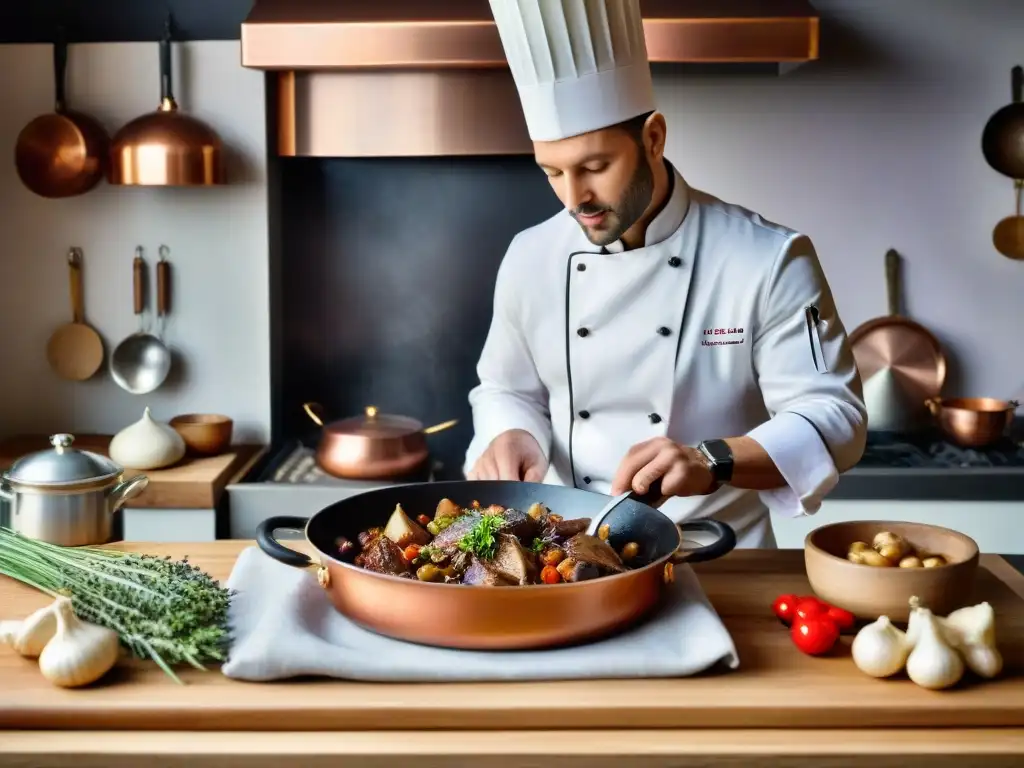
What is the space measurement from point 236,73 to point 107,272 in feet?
2.23

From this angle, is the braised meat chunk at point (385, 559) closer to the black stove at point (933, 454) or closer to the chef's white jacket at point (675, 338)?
the chef's white jacket at point (675, 338)

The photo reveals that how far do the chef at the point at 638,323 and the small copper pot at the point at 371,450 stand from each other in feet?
2.48

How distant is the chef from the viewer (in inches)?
69.9

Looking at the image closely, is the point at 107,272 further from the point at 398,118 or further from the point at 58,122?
the point at 398,118

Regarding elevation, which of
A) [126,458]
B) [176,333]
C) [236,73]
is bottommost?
[126,458]

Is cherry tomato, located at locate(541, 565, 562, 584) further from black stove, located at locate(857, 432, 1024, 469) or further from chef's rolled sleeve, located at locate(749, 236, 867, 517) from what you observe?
black stove, located at locate(857, 432, 1024, 469)

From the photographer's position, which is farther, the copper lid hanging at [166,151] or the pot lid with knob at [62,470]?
the copper lid hanging at [166,151]

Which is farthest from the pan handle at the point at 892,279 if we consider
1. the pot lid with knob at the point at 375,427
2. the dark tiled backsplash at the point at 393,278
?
the pot lid with knob at the point at 375,427

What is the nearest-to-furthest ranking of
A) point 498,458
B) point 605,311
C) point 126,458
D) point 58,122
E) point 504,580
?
point 504,580, point 498,458, point 605,311, point 126,458, point 58,122

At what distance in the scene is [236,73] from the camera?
122 inches

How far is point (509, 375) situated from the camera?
2.20 meters

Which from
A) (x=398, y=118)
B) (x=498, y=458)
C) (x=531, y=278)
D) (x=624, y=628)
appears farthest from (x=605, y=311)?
(x=398, y=118)

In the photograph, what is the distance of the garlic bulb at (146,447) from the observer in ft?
9.21

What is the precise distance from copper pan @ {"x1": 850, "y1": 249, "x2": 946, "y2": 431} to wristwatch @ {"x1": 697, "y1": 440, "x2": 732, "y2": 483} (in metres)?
1.84
